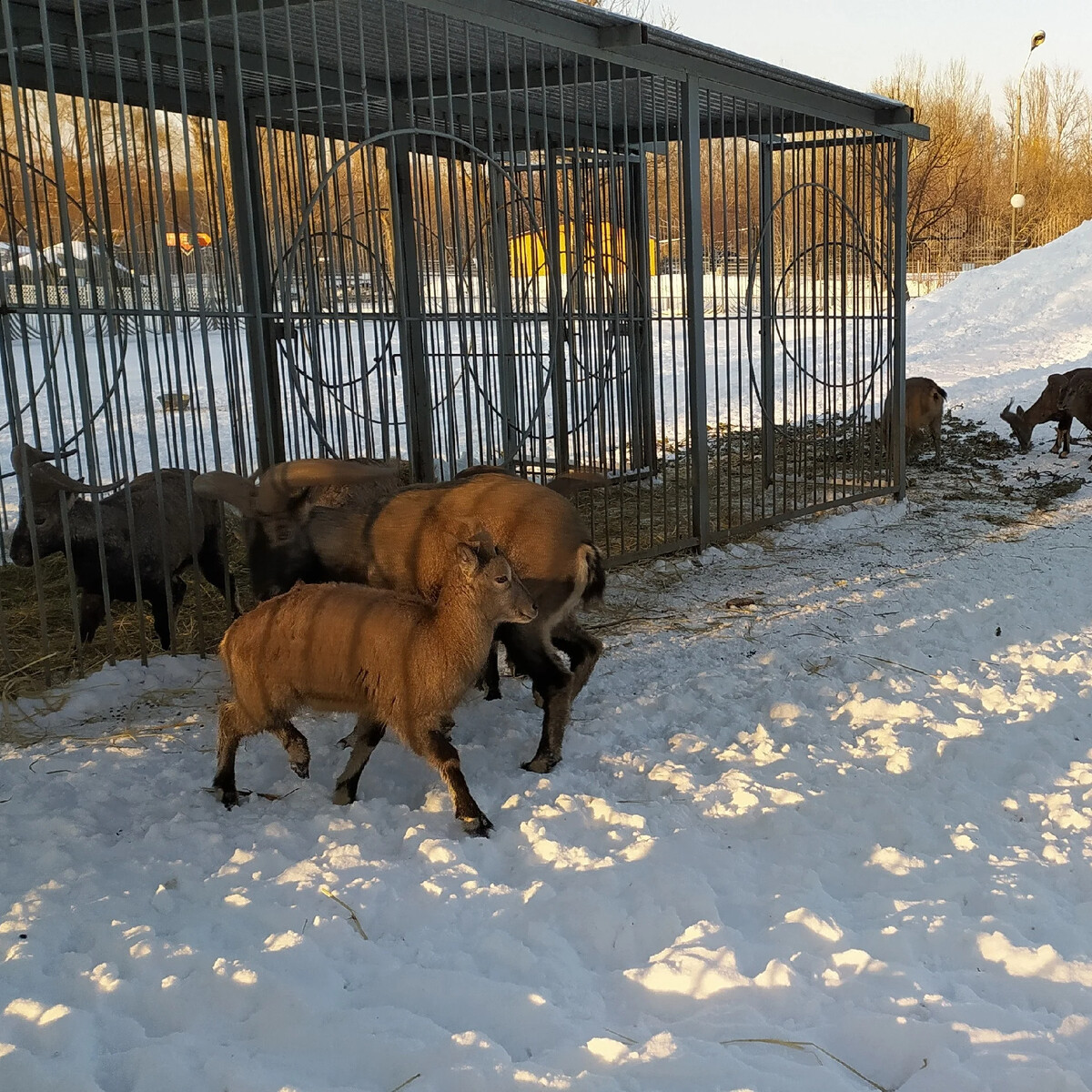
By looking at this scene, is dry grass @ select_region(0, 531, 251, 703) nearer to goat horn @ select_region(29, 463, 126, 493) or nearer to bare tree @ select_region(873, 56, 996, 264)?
goat horn @ select_region(29, 463, 126, 493)

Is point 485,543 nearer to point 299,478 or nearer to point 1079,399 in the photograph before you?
point 299,478

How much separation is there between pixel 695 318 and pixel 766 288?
4.95 ft

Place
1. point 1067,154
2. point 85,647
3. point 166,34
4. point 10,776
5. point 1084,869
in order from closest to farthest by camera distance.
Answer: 1. point 1084,869
2. point 10,776
3. point 85,647
4. point 166,34
5. point 1067,154

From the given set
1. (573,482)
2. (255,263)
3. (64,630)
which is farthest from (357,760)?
(255,263)

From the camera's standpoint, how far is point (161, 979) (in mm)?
3188

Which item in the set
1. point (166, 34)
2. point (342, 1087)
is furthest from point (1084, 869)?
point (166, 34)

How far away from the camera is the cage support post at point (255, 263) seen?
8148 mm

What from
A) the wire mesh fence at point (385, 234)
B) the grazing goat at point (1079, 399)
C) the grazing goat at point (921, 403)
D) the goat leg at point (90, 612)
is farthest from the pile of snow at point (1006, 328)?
the goat leg at point (90, 612)

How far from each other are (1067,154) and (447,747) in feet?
185

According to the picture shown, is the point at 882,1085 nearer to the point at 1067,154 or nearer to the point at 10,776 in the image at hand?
the point at 10,776

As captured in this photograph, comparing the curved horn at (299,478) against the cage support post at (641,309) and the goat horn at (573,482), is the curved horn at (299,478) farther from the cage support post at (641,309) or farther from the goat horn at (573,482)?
the cage support post at (641,309)

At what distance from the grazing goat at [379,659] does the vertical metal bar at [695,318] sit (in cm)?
495

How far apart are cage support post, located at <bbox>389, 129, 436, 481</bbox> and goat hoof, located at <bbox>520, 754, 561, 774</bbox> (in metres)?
2.72

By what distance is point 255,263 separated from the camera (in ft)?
27.4
